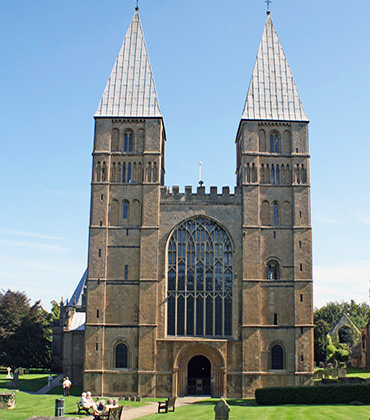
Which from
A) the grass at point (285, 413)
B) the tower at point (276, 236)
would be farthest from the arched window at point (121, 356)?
the grass at point (285, 413)

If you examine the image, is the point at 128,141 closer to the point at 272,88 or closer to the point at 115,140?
the point at 115,140

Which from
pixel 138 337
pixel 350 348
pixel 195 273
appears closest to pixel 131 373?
pixel 138 337

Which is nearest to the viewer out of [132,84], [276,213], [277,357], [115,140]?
[277,357]

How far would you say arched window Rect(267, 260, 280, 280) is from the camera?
42219 mm

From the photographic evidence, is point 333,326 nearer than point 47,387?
No

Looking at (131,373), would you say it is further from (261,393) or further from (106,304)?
(261,393)

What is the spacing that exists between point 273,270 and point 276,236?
8.91 feet

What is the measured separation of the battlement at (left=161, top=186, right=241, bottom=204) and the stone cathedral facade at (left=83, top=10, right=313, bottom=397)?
0.27 ft

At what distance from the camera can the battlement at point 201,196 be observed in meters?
43.5

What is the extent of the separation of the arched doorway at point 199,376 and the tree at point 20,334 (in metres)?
20.9

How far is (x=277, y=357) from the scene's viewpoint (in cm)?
4084

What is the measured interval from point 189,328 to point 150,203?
10287mm

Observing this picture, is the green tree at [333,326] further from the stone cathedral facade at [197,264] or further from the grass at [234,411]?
→ the grass at [234,411]

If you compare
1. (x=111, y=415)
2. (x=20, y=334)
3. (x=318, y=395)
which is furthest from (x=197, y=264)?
(x=20, y=334)
